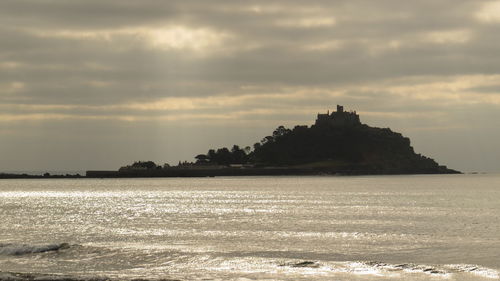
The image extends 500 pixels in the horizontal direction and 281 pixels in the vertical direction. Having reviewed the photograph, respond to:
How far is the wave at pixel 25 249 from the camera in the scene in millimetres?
46713

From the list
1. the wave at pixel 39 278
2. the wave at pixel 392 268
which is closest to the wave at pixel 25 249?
the wave at pixel 39 278

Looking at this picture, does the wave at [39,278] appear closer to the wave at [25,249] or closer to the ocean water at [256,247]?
the ocean water at [256,247]

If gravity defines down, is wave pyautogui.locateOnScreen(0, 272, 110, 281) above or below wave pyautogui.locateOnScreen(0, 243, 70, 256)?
below

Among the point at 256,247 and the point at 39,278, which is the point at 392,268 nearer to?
the point at 256,247

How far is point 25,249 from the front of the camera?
47625 mm

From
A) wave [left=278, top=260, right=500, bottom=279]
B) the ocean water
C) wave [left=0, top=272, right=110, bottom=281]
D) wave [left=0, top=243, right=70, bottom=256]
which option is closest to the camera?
wave [left=0, top=272, right=110, bottom=281]

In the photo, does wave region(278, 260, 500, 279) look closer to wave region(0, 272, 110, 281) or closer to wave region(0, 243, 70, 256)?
wave region(0, 272, 110, 281)

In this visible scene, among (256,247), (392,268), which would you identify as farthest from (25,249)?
(392,268)

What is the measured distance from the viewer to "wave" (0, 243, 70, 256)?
46.7m

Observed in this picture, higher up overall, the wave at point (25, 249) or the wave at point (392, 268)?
the wave at point (25, 249)

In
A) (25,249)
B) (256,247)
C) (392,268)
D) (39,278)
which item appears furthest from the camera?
(256,247)

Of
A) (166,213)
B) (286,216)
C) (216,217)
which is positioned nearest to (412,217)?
(286,216)

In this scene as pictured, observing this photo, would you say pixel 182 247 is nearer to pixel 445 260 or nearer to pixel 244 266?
pixel 244 266

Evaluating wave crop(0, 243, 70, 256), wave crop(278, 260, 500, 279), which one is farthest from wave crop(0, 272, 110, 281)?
wave crop(278, 260, 500, 279)
